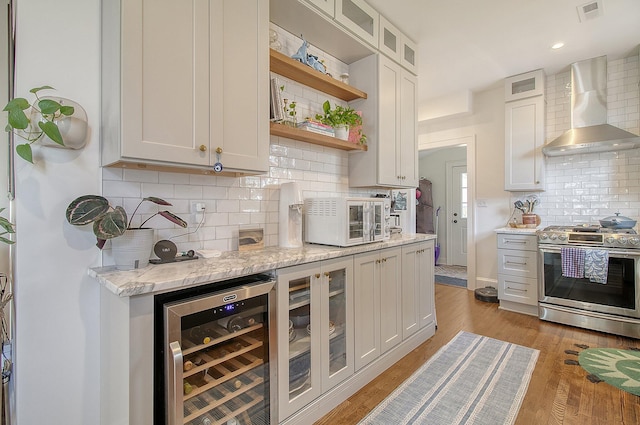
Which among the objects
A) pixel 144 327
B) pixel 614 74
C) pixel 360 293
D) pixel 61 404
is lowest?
pixel 61 404

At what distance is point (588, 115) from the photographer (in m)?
3.51

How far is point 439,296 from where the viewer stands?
4.25 meters

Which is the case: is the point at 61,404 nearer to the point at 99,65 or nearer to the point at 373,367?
the point at 99,65

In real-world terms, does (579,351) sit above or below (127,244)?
below

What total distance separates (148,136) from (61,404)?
1249 millimetres

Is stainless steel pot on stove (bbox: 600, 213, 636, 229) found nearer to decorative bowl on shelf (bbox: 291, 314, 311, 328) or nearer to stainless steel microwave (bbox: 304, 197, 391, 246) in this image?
stainless steel microwave (bbox: 304, 197, 391, 246)

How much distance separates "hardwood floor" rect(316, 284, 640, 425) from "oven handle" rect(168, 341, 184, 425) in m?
0.94

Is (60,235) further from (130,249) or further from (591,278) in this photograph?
(591,278)

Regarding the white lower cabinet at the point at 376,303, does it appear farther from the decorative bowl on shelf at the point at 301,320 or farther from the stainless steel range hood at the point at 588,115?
the stainless steel range hood at the point at 588,115

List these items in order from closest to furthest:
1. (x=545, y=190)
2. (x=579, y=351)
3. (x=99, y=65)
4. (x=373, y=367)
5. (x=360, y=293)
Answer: (x=99, y=65), (x=360, y=293), (x=373, y=367), (x=579, y=351), (x=545, y=190)

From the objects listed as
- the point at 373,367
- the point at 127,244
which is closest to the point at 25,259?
the point at 127,244

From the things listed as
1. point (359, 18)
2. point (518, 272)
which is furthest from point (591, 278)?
point (359, 18)

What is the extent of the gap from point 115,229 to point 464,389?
7.59 ft

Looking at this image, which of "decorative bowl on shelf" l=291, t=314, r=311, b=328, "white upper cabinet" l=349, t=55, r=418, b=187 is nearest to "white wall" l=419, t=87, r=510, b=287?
"white upper cabinet" l=349, t=55, r=418, b=187
